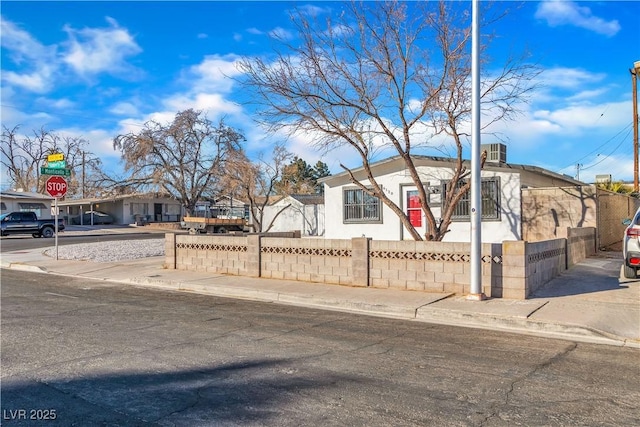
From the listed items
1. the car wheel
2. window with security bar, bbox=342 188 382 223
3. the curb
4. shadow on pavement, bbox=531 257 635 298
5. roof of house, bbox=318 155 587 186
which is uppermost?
roof of house, bbox=318 155 587 186

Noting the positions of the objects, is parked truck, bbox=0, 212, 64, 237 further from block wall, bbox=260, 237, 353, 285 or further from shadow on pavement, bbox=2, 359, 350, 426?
shadow on pavement, bbox=2, 359, 350, 426

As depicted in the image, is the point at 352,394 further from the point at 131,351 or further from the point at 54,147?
the point at 54,147

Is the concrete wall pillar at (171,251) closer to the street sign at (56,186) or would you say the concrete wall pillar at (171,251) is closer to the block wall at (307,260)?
the block wall at (307,260)

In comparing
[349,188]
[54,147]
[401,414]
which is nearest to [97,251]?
[349,188]

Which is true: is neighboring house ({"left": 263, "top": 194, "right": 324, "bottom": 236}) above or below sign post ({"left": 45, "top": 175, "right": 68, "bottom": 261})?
below

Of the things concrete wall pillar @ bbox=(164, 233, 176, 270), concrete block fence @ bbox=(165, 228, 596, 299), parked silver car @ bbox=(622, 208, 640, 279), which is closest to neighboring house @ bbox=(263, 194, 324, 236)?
concrete wall pillar @ bbox=(164, 233, 176, 270)

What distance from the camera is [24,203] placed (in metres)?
44.1

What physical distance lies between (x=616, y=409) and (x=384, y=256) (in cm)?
733

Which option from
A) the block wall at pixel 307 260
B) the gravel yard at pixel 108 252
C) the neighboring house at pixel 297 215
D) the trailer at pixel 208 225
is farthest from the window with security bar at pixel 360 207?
the trailer at pixel 208 225

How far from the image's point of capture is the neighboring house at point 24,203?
141 feet

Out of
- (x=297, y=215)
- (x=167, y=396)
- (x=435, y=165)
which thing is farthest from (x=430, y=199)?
(x=297, y=215)

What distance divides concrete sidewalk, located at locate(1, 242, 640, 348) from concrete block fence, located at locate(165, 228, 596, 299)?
0.36m

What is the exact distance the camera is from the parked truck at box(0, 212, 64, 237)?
1371 inches

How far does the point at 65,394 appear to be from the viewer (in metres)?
4.93
